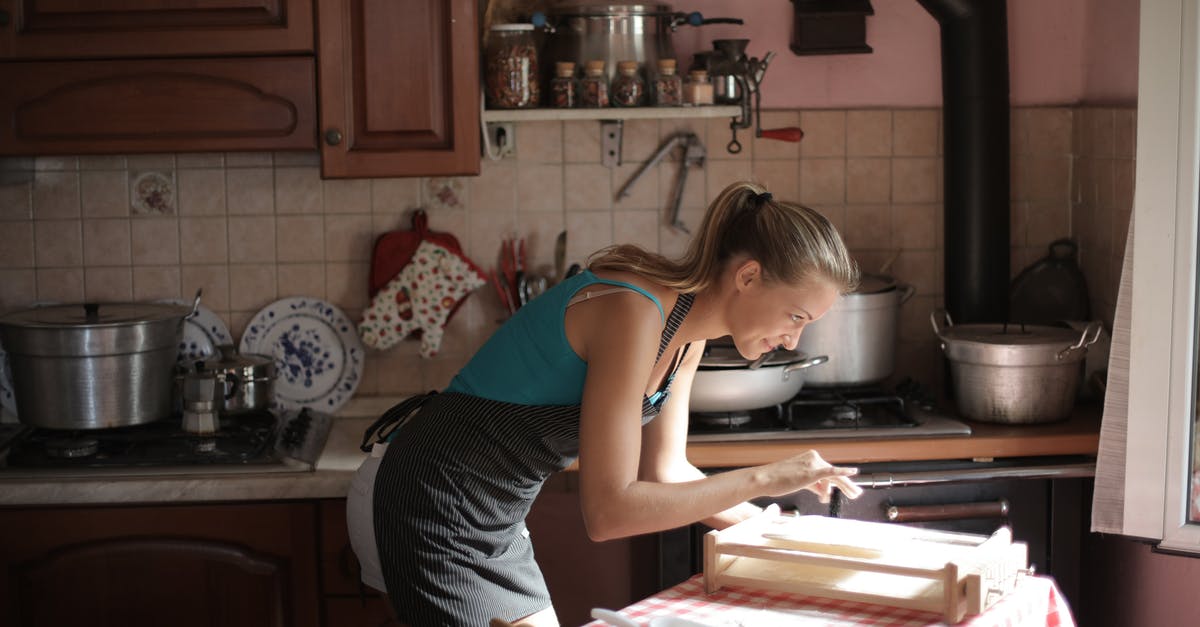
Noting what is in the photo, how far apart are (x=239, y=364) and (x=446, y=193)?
63 centimetres

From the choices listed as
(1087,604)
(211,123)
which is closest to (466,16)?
(211,123)

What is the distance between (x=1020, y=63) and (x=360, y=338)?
1693mm

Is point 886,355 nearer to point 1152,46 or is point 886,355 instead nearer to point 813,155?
point 813,155

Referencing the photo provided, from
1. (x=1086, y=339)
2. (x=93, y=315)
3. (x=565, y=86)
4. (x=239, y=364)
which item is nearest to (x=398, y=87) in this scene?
(x=565, y=86)

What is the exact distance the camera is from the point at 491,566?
199 centimetres

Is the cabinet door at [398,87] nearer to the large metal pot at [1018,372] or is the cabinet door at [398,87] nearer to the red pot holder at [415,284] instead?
the red pot holder at [415,284]

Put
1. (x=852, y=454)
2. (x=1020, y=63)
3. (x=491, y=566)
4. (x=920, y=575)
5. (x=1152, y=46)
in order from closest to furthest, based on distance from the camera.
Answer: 1. (x=920, y=575)
2. (x=491, y=566)
3. (x=1152, y=46)
4. (x=852, y=454)
5. (x=1020, y=63)

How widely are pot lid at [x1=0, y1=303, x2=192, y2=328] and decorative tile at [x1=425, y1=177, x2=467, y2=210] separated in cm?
61

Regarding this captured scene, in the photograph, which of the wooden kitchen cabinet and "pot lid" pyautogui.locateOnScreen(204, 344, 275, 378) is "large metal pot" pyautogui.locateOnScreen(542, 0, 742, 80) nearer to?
"pot lid" pyautogui.locateOnScreen(204, 344, 275, 378)

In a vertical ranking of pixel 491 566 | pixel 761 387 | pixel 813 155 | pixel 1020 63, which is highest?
pixel 1020 63

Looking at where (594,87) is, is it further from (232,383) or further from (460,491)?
(460,491)

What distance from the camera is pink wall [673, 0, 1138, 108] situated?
307 centimetres

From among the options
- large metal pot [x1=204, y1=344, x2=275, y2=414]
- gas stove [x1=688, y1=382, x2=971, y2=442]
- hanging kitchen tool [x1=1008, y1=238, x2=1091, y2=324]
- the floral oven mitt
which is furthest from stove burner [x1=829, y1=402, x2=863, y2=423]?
large metal pot [x1=204, y1=344, x2=275, y2=414]

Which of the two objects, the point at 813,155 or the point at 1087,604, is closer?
the point at 1087,604
